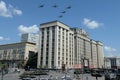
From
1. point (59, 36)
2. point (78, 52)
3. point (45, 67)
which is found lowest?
point (45, 67)

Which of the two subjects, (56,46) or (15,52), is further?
(15,52)

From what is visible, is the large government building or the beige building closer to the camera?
the large government building

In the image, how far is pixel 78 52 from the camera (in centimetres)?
17725

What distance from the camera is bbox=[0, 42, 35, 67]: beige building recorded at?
176 metres

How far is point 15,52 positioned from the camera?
183000 millimetres

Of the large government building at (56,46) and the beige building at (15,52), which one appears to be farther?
the beige building at (15,52)

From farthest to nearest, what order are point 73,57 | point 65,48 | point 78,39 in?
point 78,39, point 73,57, point 65,48

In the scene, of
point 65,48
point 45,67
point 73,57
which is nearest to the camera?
point 45,67

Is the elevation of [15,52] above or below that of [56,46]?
below

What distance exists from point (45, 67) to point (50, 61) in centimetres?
577

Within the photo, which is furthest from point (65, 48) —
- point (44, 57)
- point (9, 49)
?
point (9, 49)

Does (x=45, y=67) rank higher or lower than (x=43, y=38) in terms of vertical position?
lower

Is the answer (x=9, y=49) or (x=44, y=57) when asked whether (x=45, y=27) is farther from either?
(x=9, y=49)

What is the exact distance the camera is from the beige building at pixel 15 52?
175875 mm
